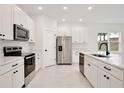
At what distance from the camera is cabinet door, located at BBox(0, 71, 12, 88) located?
6.84 ft

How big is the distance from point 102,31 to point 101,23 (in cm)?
50

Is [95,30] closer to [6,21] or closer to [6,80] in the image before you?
[6,21]

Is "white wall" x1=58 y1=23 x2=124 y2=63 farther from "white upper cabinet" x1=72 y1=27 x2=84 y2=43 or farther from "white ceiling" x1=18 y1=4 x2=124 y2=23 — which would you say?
"white ceiling" x1=18 y1=4 x2=124 y2=23

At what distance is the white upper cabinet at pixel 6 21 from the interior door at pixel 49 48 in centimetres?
343

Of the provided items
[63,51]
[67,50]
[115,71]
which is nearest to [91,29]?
[67,50]

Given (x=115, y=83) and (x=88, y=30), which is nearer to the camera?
(x=115, y=83)

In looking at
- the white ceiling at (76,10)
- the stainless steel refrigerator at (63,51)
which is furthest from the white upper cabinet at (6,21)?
the stainless steel refrigerator at (63,51)

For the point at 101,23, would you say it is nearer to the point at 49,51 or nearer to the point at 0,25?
the point at 49,51

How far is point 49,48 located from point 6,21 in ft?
13.5

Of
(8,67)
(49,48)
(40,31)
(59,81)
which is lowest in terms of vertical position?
(59,81)

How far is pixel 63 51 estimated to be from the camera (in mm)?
7621

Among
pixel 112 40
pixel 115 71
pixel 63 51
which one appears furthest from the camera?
pixel 112 40

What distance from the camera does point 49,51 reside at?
6945 mm

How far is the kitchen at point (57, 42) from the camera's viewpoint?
302 centimetres
